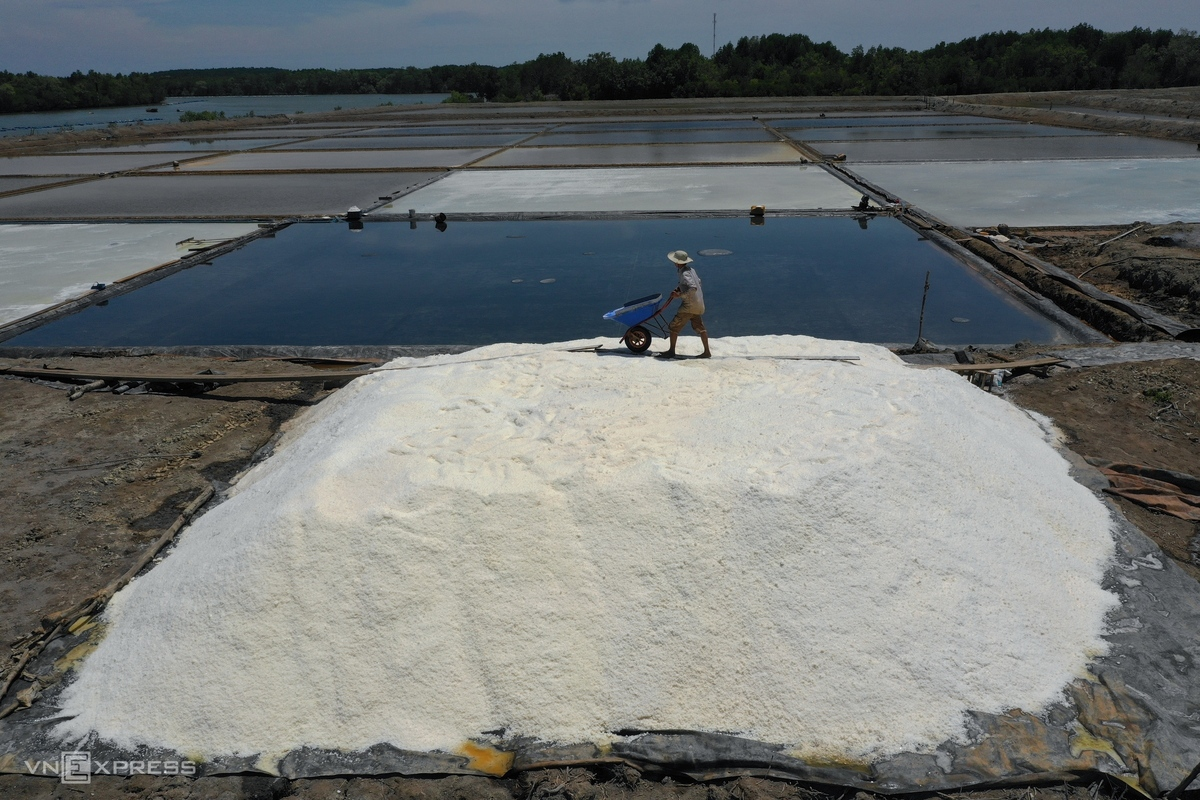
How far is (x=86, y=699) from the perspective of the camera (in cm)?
313

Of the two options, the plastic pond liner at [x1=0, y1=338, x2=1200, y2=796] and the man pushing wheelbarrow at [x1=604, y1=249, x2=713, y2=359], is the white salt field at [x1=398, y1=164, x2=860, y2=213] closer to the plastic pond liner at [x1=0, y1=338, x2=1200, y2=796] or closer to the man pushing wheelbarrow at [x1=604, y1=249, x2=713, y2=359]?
the man pushing wheelbarrow at [x1=604, y1=249, x2=713, y2=359]

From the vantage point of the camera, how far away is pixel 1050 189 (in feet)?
45.0

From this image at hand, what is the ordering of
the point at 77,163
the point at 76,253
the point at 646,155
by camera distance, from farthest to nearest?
the point at 77,163
the point at 646,155
the point at 76,253

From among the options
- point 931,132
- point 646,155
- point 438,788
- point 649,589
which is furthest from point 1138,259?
point 931,132

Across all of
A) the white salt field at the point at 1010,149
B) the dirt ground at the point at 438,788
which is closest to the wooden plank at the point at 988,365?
the dirt ground at the point at 438,788

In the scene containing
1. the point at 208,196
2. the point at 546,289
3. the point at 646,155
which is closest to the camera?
the point at 546,289

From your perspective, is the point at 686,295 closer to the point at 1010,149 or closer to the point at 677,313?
the point at 677,313

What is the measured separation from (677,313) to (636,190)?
1007 centimetres

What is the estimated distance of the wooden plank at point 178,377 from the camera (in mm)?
6340

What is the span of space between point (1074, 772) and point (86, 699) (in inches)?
155

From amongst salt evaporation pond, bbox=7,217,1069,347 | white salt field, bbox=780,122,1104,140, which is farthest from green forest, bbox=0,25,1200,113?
salt evaporation pond, bbox=7,217,1069,347

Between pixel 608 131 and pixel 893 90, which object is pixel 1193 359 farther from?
pixel 893 90

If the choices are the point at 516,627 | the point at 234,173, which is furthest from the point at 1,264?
the point at 516,627

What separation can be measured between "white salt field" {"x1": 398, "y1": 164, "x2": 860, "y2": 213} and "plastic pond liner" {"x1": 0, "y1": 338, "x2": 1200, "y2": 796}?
390 inches
